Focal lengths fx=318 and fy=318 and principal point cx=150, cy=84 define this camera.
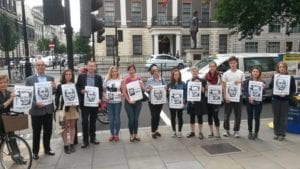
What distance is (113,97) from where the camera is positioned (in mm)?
6953

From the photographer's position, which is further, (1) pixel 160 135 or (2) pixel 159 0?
(2) pixel 159 0

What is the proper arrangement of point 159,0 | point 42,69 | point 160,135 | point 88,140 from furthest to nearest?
point 159,0 < point 160,135 < point 88,140 < point 42,69

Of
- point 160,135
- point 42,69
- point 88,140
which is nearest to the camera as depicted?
point 42,69

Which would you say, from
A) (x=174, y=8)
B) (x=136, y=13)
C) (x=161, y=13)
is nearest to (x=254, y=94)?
(x=136, y=13)

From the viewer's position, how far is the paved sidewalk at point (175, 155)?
18.4 feet

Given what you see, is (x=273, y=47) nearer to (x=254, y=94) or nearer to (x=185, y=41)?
(x=185, y=41)

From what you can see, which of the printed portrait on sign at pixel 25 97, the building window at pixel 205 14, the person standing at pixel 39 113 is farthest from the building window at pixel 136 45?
the printed portrait on sign at pixel 25 97

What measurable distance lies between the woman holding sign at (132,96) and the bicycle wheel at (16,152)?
94.5 inches

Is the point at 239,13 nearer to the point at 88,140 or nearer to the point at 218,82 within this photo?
Answer: the point at 218,82

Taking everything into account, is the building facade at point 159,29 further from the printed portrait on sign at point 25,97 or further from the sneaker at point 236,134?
the printed portrait on sign at point 25,97

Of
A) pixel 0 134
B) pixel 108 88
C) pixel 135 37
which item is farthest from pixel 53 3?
pixel 135 37

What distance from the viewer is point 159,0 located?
44906 mm

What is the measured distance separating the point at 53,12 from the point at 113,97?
2.14m

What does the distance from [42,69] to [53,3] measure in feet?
4.23
